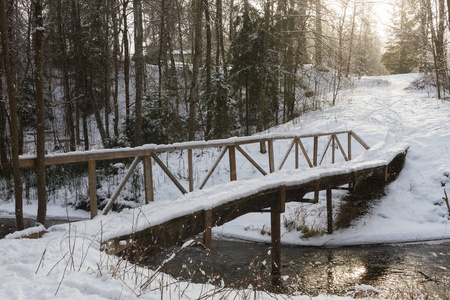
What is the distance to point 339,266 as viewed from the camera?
7.40 metres

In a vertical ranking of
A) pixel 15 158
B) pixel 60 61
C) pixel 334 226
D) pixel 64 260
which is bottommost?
pixel 334 226

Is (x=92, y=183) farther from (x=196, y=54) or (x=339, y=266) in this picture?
(x=196, y=54)

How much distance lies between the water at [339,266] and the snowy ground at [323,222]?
709 millimetres

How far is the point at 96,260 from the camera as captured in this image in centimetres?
296

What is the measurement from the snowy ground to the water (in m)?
0.71

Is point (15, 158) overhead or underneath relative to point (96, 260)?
overhead

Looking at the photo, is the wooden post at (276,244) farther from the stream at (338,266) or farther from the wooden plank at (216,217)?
the stream at (338,266)

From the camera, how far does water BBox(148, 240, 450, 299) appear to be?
617cm

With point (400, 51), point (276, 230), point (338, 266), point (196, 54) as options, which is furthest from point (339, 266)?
point (400, 51)

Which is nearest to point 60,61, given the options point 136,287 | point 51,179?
point 51,179

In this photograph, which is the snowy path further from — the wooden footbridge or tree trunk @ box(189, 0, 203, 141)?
tree trunk @ box(189, 0, 203, 141)

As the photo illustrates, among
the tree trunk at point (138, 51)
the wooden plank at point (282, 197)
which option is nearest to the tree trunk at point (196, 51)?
the tree trunk at point (138, 51)

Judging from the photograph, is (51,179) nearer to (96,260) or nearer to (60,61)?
(60,61)

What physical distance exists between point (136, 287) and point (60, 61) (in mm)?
19447
